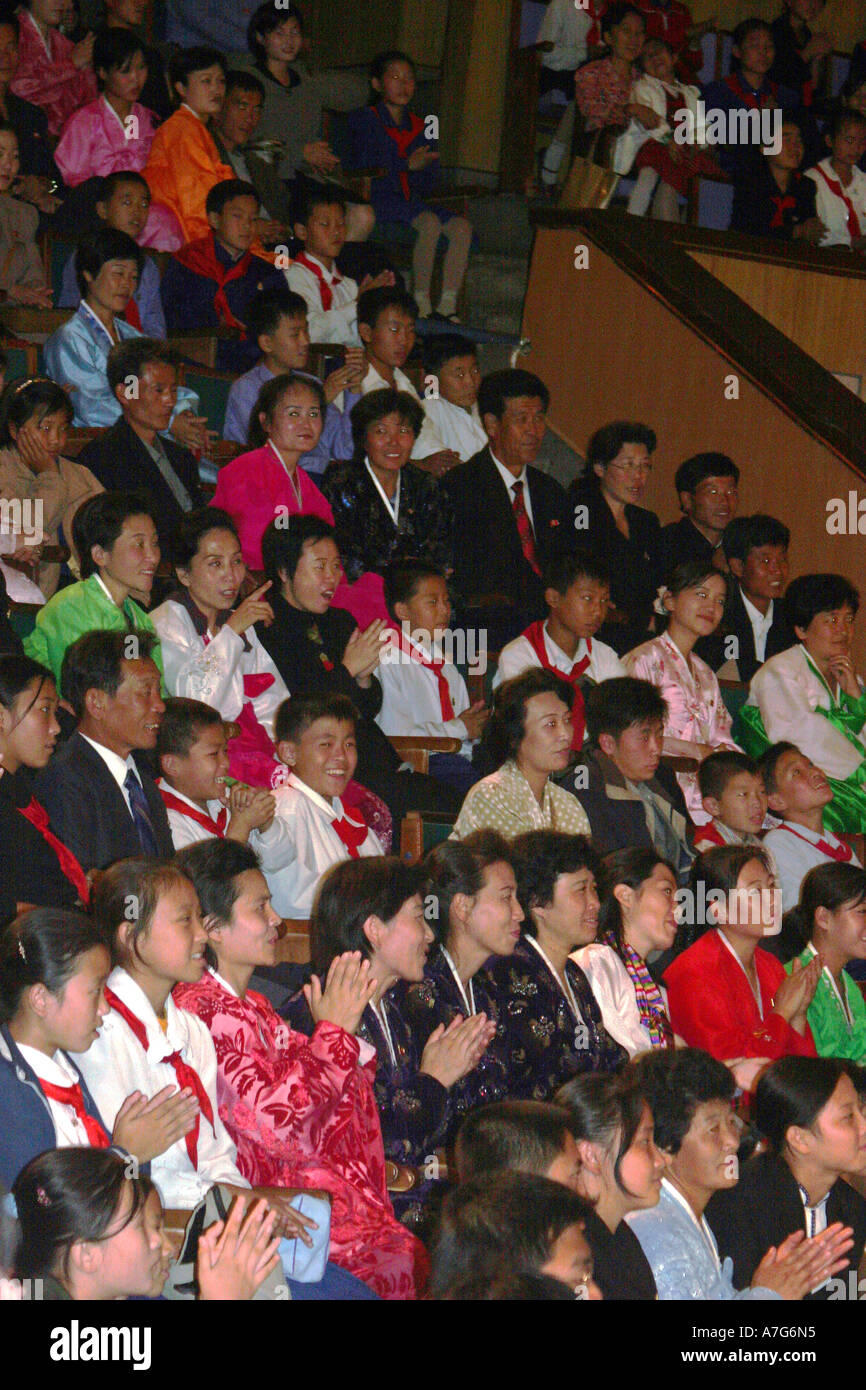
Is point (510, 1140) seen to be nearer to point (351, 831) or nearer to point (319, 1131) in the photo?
point (319, 1131)

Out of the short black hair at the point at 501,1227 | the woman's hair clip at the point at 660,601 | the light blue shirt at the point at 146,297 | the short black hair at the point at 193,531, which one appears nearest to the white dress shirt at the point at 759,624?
the woman's hair clip at the point at 660,601

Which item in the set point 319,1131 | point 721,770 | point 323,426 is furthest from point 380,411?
point 319,1131

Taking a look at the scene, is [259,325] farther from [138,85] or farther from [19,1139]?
[19,1139]

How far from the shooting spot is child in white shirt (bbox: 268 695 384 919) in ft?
12.2

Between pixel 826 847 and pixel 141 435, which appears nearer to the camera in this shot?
pixel 826 847

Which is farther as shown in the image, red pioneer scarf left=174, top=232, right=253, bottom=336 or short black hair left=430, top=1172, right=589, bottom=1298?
red pioneer scarf left=174, top=232, right=253, bottom=336

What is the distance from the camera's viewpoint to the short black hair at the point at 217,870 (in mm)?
2936

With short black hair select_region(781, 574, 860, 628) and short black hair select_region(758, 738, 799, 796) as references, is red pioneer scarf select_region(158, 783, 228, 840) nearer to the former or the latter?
short black hair select_region(758, 738, 799, 796)

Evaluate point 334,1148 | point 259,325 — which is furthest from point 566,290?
point 334,1148

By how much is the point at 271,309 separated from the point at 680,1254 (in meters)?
3.43

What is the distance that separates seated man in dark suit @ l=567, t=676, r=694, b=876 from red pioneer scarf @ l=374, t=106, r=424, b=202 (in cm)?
341

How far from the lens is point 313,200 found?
611cm

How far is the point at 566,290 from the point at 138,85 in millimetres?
1767

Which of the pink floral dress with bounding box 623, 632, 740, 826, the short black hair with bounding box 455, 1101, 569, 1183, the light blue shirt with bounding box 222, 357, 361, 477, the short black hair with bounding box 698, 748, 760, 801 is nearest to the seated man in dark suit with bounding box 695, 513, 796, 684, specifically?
the pink floral dress with bounding box 623, 632, 740, 826
